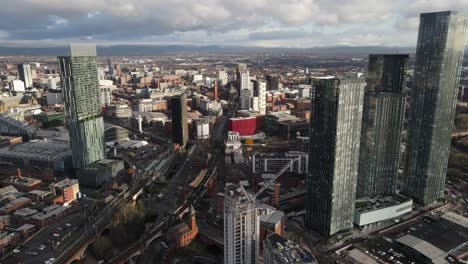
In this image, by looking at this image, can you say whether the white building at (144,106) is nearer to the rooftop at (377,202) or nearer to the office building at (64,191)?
the office building at (64,191)

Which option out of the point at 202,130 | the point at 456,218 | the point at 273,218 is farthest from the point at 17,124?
the point at 456,218

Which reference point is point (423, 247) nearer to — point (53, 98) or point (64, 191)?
point (64, 191)

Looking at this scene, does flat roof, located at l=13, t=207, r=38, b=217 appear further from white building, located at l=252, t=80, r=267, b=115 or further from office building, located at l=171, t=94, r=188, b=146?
white building, located at l=252, t=80, r=267, b=115

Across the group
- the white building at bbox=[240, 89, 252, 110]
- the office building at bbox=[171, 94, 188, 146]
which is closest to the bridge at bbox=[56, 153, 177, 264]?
the office building at bbox=[171, 94, 188, 146]

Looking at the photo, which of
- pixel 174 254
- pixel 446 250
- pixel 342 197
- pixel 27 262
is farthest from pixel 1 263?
pixel 446 250

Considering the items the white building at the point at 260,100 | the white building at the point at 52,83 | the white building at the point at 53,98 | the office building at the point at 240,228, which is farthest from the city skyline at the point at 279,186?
the white building at the point at 52,83
